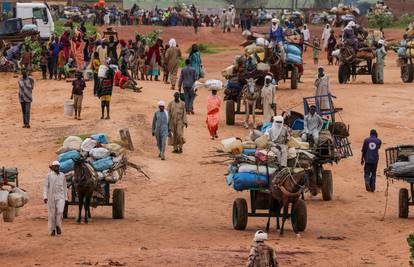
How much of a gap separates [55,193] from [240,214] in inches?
122

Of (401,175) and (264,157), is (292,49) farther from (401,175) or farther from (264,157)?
(264,157)

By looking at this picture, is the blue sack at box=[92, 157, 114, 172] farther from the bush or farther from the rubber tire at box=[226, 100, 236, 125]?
the bush

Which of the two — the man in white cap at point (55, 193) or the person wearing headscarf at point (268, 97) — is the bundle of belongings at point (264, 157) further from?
the person wearing headscarf at point (268, 97)

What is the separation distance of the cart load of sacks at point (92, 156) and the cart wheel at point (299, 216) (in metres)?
3.22

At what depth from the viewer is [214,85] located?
3316 centimetres

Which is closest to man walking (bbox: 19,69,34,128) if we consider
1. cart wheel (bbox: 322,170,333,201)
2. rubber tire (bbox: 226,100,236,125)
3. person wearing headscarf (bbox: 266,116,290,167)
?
rubber tire (bbox: 226,100,236,125)

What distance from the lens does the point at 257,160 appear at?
73.1 ft

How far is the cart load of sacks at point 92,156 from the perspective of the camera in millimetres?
23094

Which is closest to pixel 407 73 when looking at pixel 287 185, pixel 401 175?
pixel 401 175

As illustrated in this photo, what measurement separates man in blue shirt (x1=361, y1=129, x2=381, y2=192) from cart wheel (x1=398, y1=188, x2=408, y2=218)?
8.58 feet

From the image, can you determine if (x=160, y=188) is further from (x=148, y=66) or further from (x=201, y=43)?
(x=201, y=43)

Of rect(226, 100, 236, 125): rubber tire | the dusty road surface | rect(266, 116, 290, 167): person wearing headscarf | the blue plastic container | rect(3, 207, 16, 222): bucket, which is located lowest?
the dusty road surface

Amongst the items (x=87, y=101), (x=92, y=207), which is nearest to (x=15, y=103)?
(x=87, y=101)

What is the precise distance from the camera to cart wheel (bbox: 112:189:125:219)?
2347 centimetres
